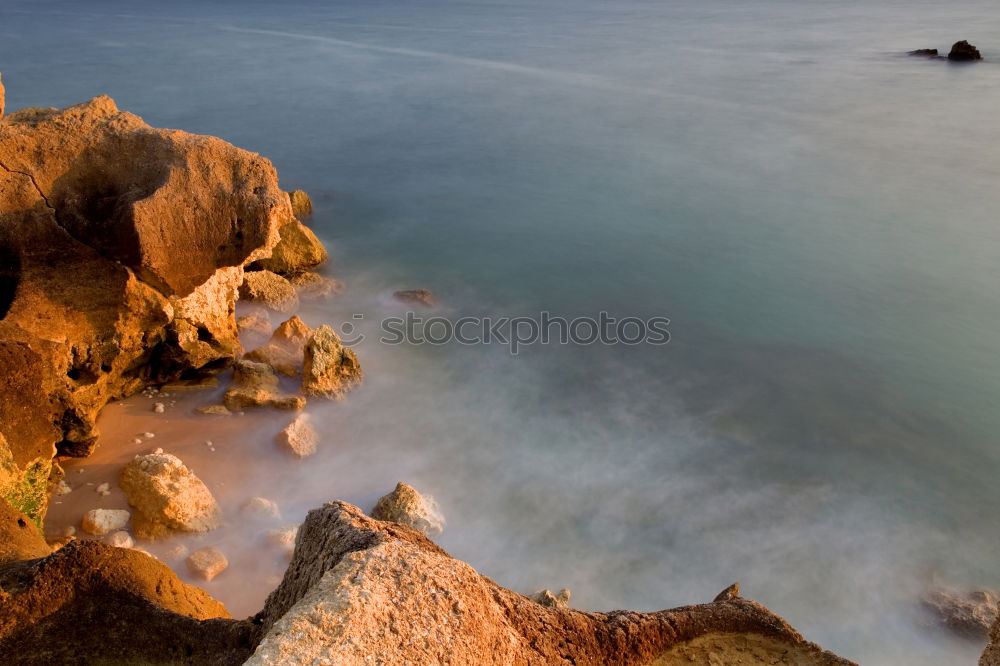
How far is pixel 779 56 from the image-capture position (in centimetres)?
1977

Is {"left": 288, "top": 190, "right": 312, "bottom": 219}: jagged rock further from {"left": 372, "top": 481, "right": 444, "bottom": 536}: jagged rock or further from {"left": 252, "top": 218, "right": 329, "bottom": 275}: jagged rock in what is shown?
{"left": 372, "top": 481, "right": 444, "bottom": 536}: jagged rock

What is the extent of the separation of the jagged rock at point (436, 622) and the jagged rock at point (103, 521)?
245 cm

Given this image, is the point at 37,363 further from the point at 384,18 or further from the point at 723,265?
the point at 384,18

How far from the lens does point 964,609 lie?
15.8ft

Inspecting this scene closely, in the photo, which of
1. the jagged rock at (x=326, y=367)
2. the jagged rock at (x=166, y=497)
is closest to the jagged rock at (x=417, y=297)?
the jagged rock at (x=326, y=367)

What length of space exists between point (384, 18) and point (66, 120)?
21.7 metres

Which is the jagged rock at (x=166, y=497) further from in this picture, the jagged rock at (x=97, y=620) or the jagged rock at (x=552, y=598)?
the jagged rock at (x=552, y=598)

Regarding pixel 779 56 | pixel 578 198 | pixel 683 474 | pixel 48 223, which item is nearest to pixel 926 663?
pixel 683 474

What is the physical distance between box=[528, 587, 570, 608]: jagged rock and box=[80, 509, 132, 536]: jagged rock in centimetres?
263

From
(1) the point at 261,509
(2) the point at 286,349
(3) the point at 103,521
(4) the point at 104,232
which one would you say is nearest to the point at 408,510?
(1) the point at 261,509

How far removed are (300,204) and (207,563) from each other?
619 centimetres

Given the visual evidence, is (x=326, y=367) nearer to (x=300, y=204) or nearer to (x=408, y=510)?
(x=408, y=510)

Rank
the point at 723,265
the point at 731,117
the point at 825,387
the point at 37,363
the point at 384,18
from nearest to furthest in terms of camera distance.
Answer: the point at 37,363 → the point at 825,387 → the point at 723,265 → the point at 731,117 → the point at 384,18

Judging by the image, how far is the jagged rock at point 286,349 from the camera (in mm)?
6480
